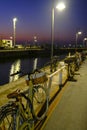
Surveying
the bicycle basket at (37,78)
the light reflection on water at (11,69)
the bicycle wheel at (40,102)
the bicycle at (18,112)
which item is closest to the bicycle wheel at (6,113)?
the bicycle at (18,112)

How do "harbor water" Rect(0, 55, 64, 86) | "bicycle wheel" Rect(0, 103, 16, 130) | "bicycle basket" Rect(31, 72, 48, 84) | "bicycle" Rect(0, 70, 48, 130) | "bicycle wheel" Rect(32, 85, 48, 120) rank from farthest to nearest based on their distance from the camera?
"harbor water" Rect(0, 55, 64, 86), "bicycle wheel" Rect(32, 85, 48, 120), "bicycle basket" Rect(31, 72, 48, 84), "bicycle" Rect(0, 70, 48, 130), "bicycle wheel" Rect(0, 103, 16, 130)

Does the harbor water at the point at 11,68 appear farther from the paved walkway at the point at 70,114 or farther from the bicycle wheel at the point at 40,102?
the bicycle wheel at the point at 40,102

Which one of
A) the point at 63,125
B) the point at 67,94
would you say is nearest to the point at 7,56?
the point at 67,94

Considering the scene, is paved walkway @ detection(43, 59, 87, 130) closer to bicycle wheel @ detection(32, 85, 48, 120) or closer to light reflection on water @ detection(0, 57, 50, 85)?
bicycle wheel @ detection(32, 85, 48, 120)

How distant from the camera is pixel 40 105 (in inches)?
310

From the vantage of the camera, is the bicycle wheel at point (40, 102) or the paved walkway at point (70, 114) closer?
the paved walkway at point (70, 114)

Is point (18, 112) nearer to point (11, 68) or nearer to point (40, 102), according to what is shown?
point (40, 102)

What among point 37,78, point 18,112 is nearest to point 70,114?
point 37,78

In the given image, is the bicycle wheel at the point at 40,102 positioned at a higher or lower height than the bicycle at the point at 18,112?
lower

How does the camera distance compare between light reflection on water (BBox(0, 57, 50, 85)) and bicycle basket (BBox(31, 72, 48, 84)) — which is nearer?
bicycle basket (BBox(31, 72, 48, 84))

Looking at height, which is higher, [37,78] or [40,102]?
[37,78]

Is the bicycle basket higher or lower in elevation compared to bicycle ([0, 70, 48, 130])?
higher

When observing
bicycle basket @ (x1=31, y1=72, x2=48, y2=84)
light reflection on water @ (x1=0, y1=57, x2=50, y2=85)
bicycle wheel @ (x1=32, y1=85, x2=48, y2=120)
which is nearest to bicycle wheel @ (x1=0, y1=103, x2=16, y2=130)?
bicycle basket @ (x1=31, y1=72, x2=48, y2=84)

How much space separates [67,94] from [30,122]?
17.8 feet
